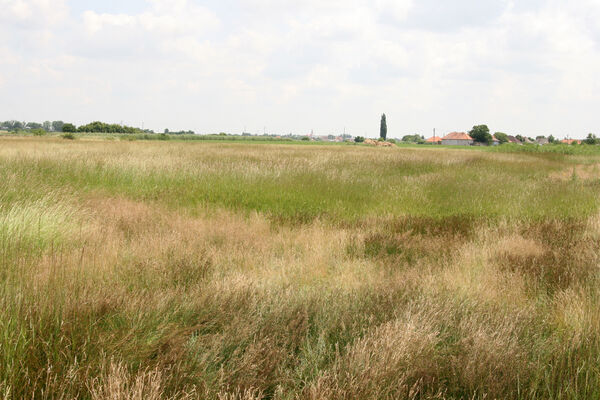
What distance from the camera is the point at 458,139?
115m

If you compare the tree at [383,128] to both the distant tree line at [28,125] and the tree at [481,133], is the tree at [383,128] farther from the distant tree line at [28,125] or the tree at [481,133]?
the distant tree line at [28,125]

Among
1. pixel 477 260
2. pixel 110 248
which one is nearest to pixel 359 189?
pixel 477 260

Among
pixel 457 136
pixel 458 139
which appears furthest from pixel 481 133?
pixel 457 136

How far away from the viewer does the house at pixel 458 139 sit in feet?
367

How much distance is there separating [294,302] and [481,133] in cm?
11257

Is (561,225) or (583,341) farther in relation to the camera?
(561,225)

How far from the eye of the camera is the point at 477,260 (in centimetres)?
504

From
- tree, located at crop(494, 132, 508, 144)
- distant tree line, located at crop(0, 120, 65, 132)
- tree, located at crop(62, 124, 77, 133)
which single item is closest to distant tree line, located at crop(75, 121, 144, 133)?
tree, located at crop(62, 124, 77, 133)

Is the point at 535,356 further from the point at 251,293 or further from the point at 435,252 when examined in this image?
the point at 435,252

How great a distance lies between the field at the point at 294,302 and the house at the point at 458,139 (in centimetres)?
11231

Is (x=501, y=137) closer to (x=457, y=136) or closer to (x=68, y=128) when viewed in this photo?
(x=457, y=136)

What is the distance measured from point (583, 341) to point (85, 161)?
1310 cm

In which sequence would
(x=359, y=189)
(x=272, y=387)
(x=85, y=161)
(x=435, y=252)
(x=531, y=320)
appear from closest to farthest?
(x=272, y=387)
(x=531, y=320)
(x=435, y=252)
(x=359, y=189)
(x=85, y=161)

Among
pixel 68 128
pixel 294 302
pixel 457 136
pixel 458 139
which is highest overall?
pixel 457 136
